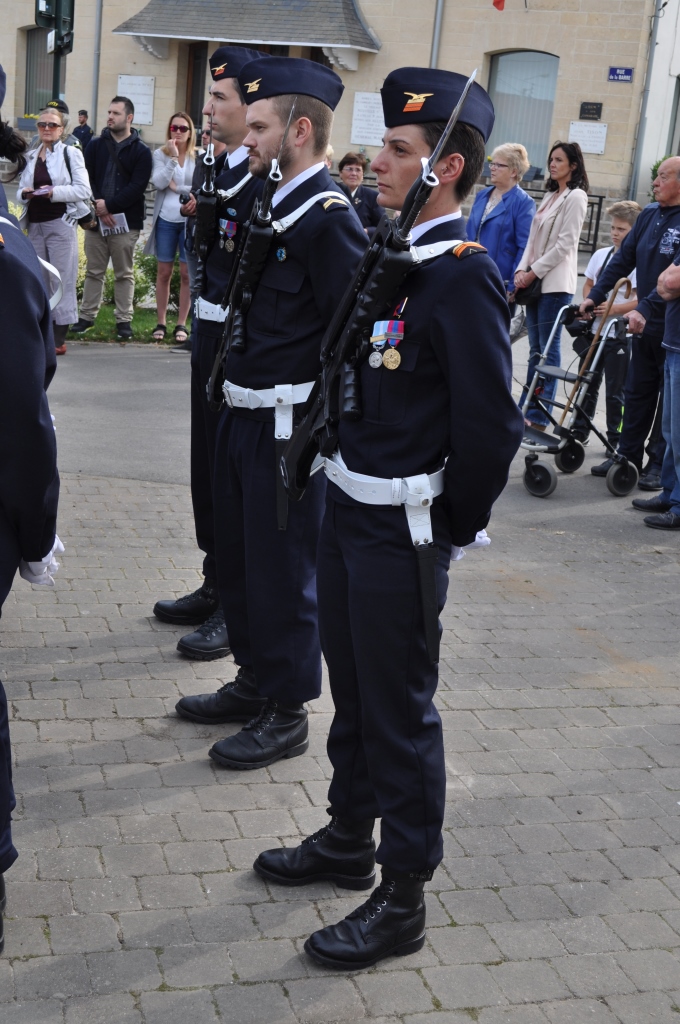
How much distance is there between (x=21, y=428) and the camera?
2959 millimetres

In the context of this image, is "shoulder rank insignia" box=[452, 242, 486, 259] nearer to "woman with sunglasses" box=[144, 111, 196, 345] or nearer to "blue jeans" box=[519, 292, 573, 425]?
"blue jeans" box=[519, 292, 573, 425]

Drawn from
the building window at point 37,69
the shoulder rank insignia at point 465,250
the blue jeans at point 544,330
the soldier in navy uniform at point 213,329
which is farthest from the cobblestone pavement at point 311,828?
the building window at point 37,69

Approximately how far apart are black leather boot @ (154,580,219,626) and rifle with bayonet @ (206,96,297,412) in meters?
1.31

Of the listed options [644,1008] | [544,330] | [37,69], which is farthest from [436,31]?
[644,1008]

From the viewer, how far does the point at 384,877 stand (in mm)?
3279

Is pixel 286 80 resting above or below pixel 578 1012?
above

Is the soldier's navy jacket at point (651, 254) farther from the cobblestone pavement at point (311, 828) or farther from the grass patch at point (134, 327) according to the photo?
the grass patch at point (134, 327)

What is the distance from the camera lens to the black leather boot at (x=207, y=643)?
16.7ft

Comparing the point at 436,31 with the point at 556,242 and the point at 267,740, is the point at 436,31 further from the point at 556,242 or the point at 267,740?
the point at 267,740

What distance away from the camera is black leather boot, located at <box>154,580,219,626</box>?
5.45 m

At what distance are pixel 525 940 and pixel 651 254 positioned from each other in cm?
594

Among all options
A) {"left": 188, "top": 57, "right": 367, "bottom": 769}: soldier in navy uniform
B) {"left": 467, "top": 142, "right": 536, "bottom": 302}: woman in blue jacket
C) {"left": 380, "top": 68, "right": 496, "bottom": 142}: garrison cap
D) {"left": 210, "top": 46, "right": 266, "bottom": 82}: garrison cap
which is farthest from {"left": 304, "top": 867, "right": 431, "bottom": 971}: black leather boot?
{"left": 467, "top": 142, "right": 536, "bottom": 302}: woman in blue jacket

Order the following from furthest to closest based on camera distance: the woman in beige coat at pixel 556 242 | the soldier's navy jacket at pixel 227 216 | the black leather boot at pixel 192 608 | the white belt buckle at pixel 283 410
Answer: the woman in beige coat at pixel 556 242
the black leather boot at pixel 192 608
the soldier's navy jacket at pixel 227 216
the white belt buckle at pixel 283 410

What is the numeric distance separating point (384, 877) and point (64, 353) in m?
9.10
